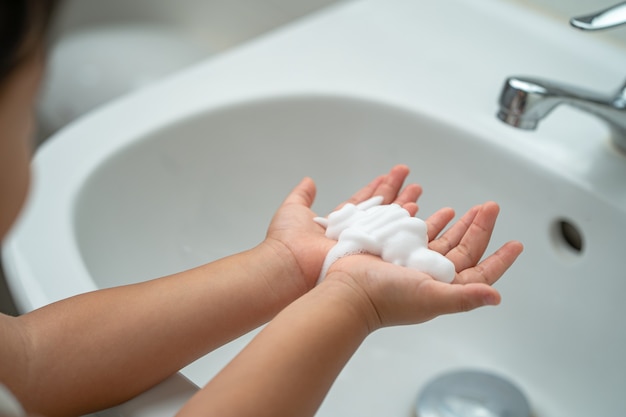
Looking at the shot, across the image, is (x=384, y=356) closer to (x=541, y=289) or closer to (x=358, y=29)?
(x=541, y=289)

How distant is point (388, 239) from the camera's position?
1.71 feet

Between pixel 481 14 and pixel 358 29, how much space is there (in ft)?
0.42

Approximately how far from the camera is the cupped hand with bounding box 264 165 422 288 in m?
0.56

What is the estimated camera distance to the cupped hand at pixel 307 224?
56cm

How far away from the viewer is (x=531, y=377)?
701 millimetres

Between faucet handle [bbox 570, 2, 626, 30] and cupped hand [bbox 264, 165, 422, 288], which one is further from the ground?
faucet handle [bbox 570, 2, 626, 30]

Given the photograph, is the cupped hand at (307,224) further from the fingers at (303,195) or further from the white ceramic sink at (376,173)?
the white ceramic sink at (376,173)

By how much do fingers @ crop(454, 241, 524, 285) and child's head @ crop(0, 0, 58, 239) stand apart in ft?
0.84

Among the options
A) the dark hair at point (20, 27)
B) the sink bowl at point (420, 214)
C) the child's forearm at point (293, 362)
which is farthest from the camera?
the sink bowl at point (420, 214)

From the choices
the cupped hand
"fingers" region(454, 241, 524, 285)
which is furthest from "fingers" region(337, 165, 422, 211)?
"fingers" region(454, 241, 524, 285)

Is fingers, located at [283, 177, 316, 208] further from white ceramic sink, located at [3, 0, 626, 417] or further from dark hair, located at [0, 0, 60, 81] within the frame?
dark hair, located at [0, 0, 60, 81]

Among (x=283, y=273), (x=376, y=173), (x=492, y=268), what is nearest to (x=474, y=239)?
(x=492, y=268)

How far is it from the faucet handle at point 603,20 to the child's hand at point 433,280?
16cm

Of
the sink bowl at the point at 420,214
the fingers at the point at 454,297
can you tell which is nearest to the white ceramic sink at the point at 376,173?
the sink bowl at the point at 420,214
